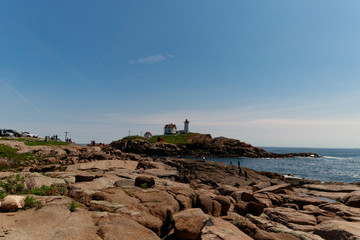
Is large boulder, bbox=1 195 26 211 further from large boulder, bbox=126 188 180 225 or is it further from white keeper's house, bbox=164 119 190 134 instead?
white keeper's house, bbox=164 119 190 134

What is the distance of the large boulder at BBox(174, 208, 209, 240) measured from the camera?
6.96 m

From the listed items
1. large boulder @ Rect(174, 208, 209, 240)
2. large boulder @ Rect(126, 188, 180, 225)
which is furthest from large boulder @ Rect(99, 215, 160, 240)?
large boulder @ Rect(126, 188, 180, 225)

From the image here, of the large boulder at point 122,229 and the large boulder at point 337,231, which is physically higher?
the large boulder at point 122,229

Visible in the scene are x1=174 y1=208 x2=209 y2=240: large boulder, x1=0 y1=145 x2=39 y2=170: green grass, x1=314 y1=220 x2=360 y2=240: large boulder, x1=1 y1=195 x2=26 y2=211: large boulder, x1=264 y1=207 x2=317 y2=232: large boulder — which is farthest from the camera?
x1=0 y1=145 x2=39 y2=170: green grass

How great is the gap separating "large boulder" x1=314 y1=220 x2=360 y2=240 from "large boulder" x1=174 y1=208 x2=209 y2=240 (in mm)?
7212

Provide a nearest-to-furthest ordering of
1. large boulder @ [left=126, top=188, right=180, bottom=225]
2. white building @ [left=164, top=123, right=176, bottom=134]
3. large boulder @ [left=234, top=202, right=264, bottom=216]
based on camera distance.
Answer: large boulder @ [left=126, top=188, right=180, bottom=225] < large boulder @ [left=234, top=202, right=264, bottom=216] < white building @ [left=164, top=123, right=176, bottom=134]

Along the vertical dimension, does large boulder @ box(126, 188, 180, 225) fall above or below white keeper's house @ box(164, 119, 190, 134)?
below

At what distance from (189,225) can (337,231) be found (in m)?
8.13

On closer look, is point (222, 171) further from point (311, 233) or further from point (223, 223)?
point (223, 223)

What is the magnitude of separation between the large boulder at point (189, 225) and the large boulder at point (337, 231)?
7212 mm

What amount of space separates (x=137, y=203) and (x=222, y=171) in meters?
28.5

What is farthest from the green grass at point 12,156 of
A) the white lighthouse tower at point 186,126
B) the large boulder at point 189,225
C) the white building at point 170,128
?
the white lighthouse tower at point 186,126

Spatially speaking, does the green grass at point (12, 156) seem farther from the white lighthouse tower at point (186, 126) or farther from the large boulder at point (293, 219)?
the white lighthouse tower at point (186, 126)

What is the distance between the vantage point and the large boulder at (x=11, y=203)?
21.6 ft
